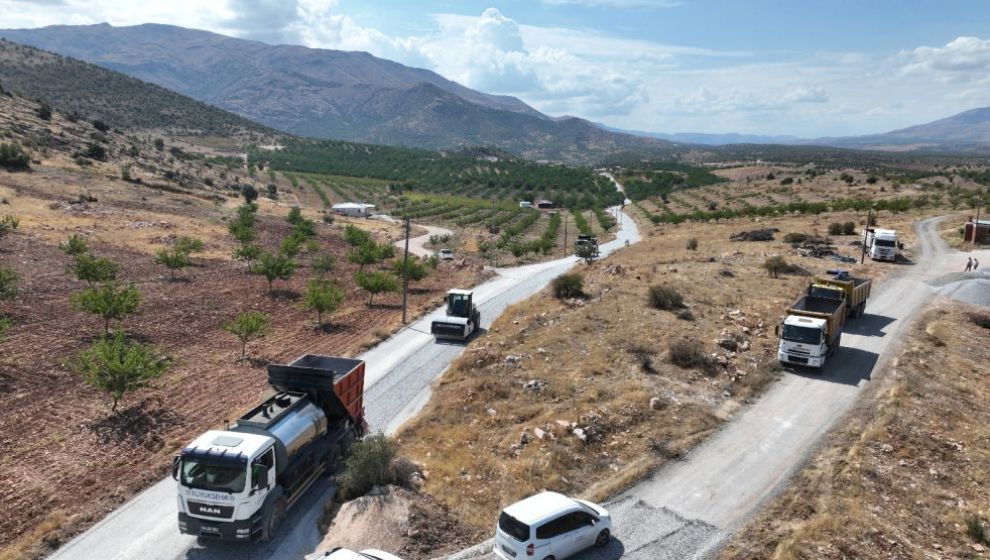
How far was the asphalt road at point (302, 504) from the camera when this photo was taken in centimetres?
1652

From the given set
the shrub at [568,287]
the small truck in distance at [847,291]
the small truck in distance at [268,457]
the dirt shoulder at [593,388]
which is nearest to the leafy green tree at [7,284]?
the small truck in distance at [268,457]

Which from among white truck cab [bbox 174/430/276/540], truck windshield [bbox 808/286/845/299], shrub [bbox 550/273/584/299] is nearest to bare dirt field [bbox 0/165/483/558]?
white truck cab [bbox 174/430/276/540]

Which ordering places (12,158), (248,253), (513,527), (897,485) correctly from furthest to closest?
1. (12,158)
2. (248,253)
3. (897,485)
4. (513,527)

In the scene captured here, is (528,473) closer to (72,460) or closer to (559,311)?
(72,460)

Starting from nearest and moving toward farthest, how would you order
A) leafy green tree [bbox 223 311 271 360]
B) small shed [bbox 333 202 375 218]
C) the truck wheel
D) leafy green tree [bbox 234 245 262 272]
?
the truck wheel
leafy green tree [bbox 223 311 271 360]
leafy green tree [bbox 234 245 262 272]
small shed [bbox 333 202 375 218]

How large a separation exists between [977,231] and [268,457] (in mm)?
68845

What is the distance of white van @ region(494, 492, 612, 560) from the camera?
14.7 metres

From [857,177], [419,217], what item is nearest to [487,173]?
[419,217]

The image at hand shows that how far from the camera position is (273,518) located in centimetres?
1652

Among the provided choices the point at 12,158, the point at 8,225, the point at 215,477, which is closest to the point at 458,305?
the point at 215,477

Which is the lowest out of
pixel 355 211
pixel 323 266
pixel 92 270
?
pixel 355 211

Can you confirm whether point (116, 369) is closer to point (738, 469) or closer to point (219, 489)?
point (219, 489)

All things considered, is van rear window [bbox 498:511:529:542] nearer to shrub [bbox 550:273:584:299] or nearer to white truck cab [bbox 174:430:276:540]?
white truck cab [bbox 174:430:276:540]

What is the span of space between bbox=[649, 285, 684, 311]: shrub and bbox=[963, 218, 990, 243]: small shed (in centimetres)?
4091
